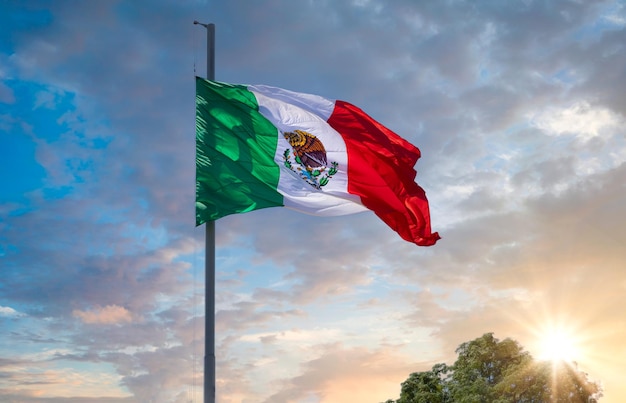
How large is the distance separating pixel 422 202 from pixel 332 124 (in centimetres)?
294

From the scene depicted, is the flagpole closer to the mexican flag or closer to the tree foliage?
the mexican flag

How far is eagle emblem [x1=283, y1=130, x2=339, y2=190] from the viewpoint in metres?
17.7

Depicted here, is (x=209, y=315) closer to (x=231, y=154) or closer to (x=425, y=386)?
(x=231, y=154)

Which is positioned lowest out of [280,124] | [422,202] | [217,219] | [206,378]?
[206,378]

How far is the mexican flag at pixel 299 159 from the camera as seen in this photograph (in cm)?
1616

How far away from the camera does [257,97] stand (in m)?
17.6

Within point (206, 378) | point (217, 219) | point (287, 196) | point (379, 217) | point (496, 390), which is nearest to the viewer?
point (206, 378)

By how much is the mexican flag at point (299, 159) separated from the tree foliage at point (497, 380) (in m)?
30.7

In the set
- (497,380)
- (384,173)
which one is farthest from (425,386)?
(384,173)

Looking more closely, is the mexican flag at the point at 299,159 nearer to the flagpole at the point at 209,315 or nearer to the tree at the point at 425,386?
the flagpole at the point at 209,315

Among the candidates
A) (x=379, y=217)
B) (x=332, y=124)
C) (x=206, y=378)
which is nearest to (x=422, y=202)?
(x=379, y=217)

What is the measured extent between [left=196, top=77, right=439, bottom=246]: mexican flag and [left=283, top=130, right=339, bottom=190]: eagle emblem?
0.02 m

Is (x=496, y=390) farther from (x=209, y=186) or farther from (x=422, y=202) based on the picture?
(x=209, y=186)

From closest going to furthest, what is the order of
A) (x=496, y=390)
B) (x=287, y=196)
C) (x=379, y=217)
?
1. (x=287, y=196)
2. (x=379, y=217)
3. (x=496, y=390)
